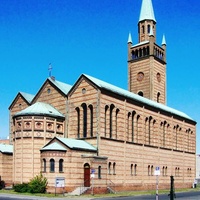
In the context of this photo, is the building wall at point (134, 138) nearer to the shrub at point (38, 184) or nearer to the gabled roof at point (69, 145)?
the gabled roof at point (69, 145)

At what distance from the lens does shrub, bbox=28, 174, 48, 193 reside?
1688 inches

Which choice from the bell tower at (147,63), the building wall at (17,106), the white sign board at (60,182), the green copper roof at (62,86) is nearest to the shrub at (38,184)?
the white sign board at (60,182)

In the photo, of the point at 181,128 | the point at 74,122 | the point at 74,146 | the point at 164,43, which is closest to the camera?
the point at 74,146

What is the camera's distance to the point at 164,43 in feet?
252

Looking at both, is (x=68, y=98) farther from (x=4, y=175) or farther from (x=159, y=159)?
(x=159, y=159)

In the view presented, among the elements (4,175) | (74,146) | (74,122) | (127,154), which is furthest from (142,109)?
(4,175)

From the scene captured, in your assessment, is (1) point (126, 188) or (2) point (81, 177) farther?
(1) point (126, 188)

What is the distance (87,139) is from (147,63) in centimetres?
2913

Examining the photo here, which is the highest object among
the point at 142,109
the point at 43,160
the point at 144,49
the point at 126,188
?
the point at 144,49

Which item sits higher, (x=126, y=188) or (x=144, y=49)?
(x=144, y=49)

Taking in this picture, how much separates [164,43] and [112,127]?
3283cm

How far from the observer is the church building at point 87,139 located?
4422cm

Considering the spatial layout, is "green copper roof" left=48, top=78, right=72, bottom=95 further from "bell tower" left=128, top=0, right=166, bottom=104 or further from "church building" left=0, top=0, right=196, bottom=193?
"bell tower" left=128, top=0, right=166, bottom=104

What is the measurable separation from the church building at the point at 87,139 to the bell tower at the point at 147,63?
9418mm
